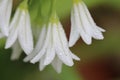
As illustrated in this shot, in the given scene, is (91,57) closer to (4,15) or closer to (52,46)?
(52,46)

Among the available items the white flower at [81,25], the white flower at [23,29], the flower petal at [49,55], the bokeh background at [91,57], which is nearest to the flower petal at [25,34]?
the white flower at [23,29]

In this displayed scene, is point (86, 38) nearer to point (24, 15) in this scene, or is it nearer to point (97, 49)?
point (24, 15)

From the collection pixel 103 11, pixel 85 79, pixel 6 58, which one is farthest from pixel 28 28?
pixel 103 11

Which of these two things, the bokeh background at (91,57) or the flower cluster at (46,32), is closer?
the flower cluster at (46,32)

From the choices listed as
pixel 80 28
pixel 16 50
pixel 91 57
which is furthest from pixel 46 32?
pixel 91 57

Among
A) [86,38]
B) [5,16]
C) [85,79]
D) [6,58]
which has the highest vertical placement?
[5,16]

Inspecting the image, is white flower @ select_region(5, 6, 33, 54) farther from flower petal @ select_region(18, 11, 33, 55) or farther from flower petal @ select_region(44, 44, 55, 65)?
flower petal @ select_region(44, 44, 55, 65)

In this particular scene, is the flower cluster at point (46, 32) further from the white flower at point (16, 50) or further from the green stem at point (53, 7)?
the white flower at point (16, 50)

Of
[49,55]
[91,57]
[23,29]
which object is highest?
[23,29]
